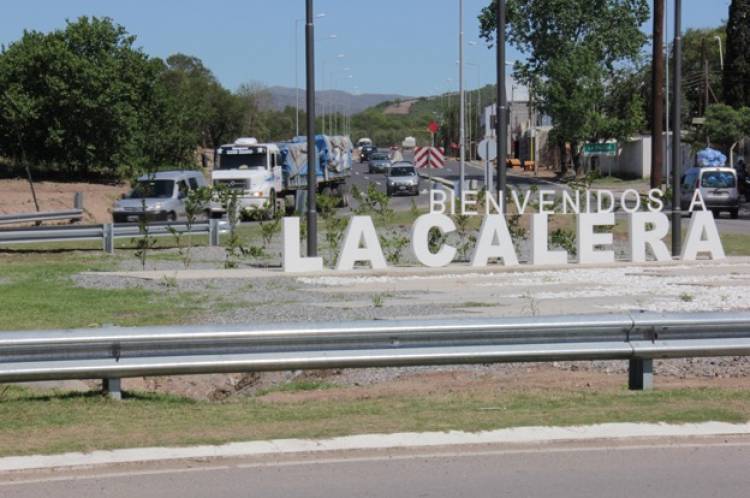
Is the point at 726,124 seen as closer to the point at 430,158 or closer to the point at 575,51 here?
the point at 575,51

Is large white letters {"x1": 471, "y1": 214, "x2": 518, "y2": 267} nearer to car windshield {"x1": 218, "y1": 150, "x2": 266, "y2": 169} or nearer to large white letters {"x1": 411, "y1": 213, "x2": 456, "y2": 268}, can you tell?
large white letters {"x1": 411, "y1": 213, "x2": 456, "y2": 268}

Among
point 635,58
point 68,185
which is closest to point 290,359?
point 68,185

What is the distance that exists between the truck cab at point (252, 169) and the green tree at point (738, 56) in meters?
Answer: 34.4

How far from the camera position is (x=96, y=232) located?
94.5ft

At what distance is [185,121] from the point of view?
7506 cm

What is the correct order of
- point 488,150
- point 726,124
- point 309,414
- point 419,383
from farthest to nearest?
point 726,124, point 488,150, point 419,383, point 309,414

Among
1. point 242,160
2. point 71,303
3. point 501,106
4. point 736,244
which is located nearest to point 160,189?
point 242,160

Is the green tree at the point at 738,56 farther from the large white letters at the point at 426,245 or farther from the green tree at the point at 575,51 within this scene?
the large white letters at the point at 426,245

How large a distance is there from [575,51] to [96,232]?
180ft

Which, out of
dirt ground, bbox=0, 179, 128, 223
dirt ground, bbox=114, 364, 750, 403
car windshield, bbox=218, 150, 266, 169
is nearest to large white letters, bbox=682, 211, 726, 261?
dirt ground, bbox=114, 364, 750, 403

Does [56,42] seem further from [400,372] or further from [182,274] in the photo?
[400,372]

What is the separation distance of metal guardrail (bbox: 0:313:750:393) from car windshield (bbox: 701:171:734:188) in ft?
110

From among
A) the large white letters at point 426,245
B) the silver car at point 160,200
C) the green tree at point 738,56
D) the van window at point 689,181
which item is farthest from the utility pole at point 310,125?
the green tree at point 738,56

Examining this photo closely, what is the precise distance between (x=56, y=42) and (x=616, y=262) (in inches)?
1652
